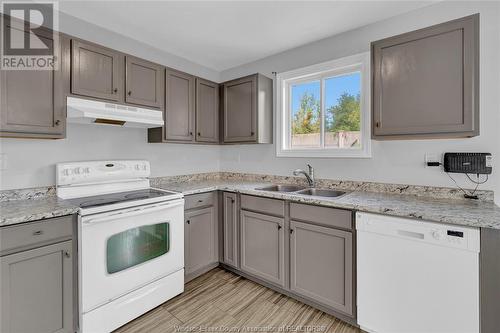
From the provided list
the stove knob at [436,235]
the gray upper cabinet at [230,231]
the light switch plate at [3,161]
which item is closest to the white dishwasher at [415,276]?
the stove knob at [436,235]

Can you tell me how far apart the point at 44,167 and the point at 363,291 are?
9.03 feet

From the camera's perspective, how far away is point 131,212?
1865 millimetres

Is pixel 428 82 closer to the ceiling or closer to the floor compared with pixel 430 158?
closer to the ceiling

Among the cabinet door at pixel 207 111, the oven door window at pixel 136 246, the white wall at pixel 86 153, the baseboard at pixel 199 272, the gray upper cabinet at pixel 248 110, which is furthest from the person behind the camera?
the cabinet door at pixel 207 111

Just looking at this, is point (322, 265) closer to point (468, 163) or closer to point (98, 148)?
point (468, 163)

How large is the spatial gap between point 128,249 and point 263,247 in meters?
1.20

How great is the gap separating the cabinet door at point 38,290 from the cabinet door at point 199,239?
3.24 feet

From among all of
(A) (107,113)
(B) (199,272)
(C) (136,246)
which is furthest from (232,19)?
(B) (199,272)

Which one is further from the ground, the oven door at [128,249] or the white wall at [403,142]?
the white wall at [403,142]

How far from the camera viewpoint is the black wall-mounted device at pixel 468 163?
1.71m

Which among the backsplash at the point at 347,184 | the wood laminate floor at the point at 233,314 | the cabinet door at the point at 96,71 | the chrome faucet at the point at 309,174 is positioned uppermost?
the cabinet door at the point at 96,71

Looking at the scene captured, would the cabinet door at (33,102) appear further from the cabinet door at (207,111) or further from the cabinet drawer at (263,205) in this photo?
the cabinet drawer at (263,205)

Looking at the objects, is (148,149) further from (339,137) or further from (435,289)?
(435,289)

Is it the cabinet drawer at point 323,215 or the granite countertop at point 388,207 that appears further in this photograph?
the cabinet drawer at point 323,215
